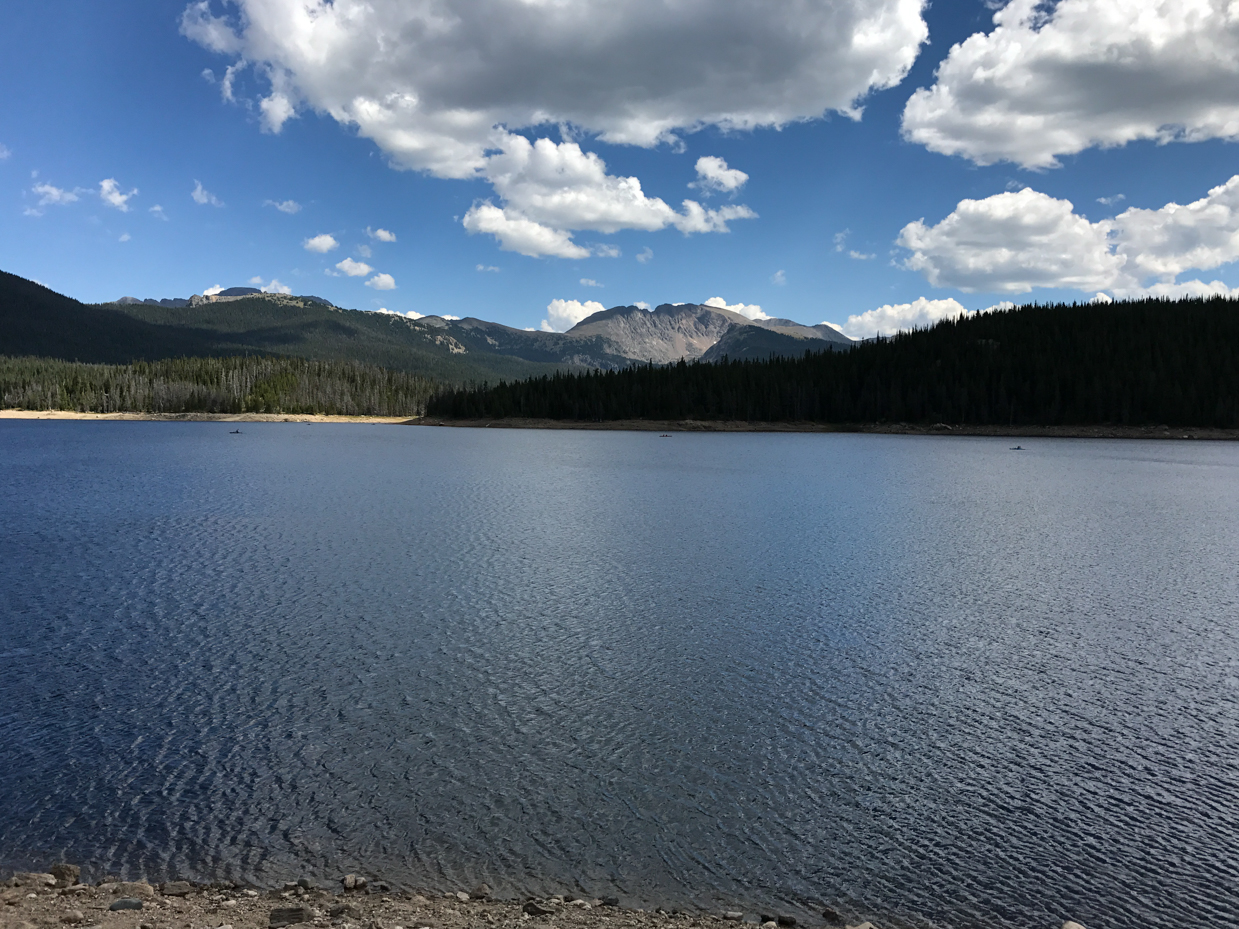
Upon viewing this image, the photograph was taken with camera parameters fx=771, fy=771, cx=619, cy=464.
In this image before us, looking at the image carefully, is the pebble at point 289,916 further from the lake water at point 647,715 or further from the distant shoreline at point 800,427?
the distant shoreline at point 800,427

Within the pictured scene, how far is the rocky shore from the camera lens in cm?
774

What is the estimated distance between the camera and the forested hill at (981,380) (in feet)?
477

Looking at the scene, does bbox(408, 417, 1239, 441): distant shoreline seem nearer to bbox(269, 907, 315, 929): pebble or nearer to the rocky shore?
the rocky shore

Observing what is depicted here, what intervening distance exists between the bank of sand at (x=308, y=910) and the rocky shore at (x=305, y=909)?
0.4 inches

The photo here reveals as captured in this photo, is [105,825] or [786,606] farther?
[786,606]

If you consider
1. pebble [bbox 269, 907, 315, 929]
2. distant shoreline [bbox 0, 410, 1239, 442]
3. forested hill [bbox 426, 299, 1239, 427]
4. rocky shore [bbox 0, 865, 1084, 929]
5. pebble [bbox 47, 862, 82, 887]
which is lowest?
pebble [bbox 47, 862, 82, 887]

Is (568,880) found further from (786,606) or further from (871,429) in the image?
(871,429)

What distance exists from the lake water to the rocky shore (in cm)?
36

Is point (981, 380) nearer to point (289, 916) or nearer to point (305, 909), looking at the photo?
point (305, 909)

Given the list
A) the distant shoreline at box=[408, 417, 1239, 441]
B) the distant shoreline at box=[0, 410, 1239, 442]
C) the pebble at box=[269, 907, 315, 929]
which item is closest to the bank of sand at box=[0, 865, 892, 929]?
the pebble at box=[269, 907, 315, 929]

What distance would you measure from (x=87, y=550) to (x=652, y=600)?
2206 centimetres

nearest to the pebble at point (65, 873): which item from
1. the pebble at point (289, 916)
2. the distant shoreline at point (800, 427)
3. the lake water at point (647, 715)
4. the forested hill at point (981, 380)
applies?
the lake water at point (647, 715)

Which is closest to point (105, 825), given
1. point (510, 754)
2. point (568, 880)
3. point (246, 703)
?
point (246, 703)

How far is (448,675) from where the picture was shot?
52.9 ft
